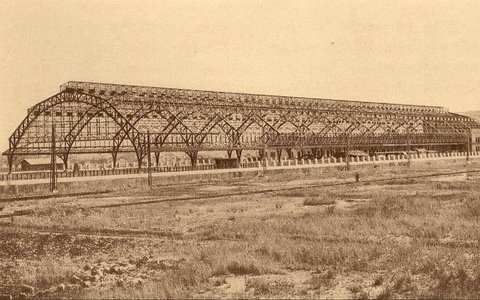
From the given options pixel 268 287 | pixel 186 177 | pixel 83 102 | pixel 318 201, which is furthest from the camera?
pixel 83 102

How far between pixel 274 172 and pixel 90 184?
20259mm

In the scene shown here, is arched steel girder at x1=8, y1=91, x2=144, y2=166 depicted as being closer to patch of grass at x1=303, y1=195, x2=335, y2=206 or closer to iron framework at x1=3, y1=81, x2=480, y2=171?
iron framework at x1=3, y1=81, x2=480, y2=171

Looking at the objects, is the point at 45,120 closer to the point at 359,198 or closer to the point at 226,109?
the point at 226,109

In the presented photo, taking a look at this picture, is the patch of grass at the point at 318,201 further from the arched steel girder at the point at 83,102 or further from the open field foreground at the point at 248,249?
the arched steel girder at the point at 83,102

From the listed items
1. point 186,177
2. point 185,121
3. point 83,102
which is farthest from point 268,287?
point 185,121

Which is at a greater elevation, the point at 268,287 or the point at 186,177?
the point at 186,177

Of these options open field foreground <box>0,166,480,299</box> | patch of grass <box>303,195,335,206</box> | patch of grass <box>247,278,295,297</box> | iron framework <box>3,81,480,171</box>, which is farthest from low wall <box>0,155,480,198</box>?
patch of grass <box>247,278,295,297</box>

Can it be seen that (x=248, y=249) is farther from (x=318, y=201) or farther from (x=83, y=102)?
(x=83, y=102)

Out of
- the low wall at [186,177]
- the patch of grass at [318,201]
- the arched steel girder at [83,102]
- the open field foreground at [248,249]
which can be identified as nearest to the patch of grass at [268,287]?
the open field foreground at [248,249]

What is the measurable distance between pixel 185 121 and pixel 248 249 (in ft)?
185

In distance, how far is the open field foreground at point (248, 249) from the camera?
11562mm

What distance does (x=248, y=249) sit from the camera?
Answer: 1556cm

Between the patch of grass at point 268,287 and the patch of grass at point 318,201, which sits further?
the patch of grass at point 318,201

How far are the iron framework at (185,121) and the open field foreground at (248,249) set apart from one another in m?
18.1
